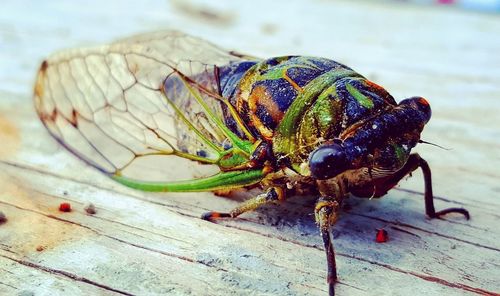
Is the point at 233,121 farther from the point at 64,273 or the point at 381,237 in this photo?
the point at 64,273

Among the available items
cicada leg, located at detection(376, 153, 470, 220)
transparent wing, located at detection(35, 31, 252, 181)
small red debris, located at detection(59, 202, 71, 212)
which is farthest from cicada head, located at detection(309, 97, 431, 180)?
small red debris, located at detection(59, 202, 71, 212)

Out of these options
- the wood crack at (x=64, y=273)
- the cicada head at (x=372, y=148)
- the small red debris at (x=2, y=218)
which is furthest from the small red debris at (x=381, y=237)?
the small red debris at (x=2, y=218)

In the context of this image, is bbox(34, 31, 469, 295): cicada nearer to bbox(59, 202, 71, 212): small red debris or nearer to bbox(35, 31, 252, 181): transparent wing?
bbox(35, 31, 252, 181): transparent wing

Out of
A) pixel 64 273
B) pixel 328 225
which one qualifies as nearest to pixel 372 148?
pixel 328 225

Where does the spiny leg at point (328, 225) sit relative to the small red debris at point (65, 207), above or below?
above

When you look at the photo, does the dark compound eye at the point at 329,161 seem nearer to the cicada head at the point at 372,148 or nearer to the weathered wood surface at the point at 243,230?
the cicada head at the point at 372,148

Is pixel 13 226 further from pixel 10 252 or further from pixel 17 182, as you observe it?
pixel 17 182
